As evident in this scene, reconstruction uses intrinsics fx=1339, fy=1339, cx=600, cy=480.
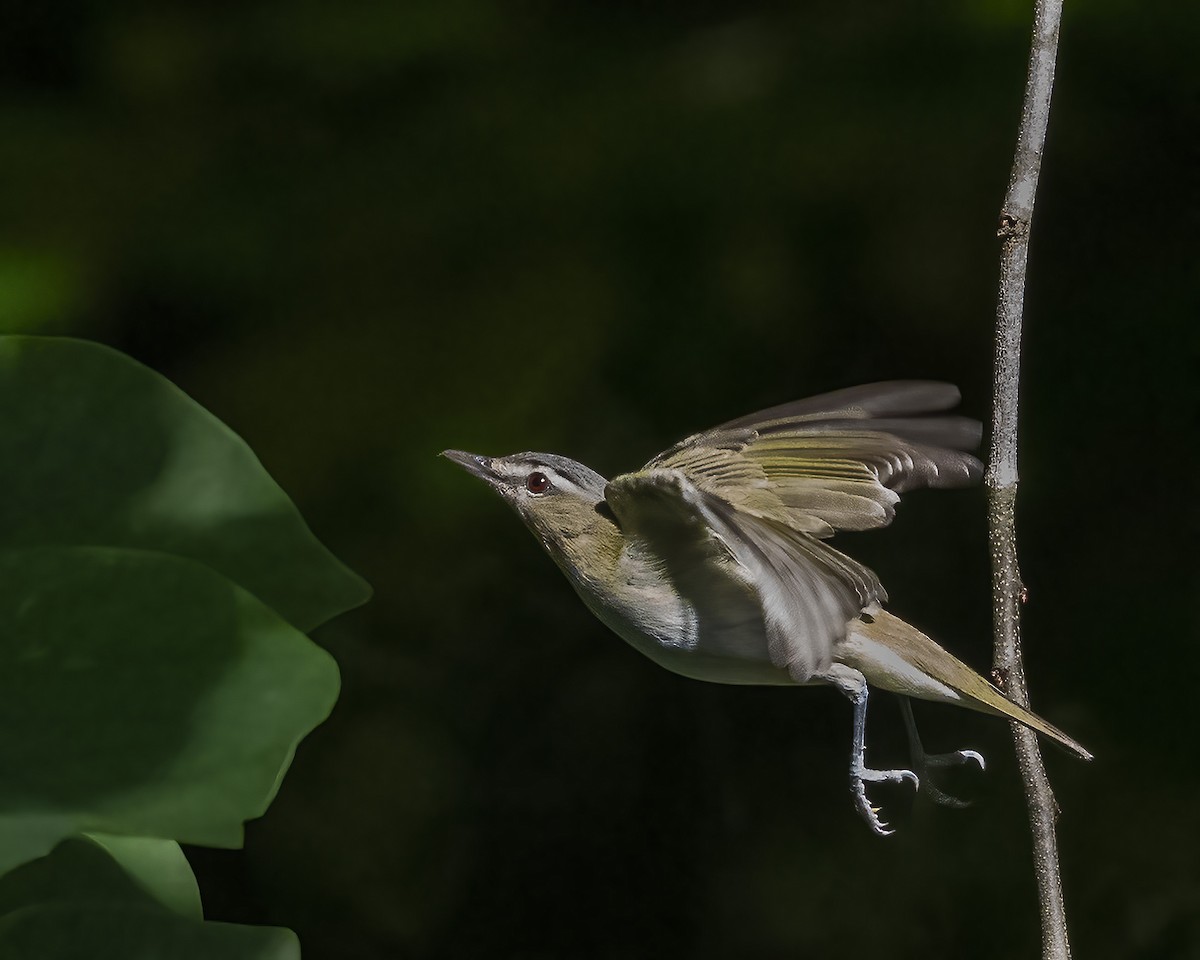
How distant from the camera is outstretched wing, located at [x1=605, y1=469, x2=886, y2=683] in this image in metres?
0.72

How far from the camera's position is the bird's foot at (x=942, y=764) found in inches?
35.2

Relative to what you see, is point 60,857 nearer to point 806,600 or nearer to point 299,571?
point 299,571

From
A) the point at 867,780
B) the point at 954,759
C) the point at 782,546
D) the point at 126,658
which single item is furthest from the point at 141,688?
the point at 954,759

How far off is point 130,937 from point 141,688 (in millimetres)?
98

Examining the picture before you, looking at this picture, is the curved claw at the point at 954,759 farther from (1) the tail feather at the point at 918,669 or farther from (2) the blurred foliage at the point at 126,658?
(2) the blurred foliage at the point at 126,658

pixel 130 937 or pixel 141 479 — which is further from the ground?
pixel 141 479

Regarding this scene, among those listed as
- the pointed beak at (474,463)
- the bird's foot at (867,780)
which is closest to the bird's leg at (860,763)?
the bird's foot at (867,780)

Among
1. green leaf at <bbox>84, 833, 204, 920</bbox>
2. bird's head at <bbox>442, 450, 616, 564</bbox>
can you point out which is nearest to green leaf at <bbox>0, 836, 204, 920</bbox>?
green leaf at <bbox>84, 833, 204, 920</bbox>

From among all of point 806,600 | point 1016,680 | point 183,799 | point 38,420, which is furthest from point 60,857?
point 1016,680

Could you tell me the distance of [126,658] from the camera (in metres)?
0.53

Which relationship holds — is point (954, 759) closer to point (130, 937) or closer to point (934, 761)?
point (934, 761)

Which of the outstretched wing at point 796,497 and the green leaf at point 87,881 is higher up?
the outstretched wing at point 796,497

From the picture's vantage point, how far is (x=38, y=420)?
0.55 m

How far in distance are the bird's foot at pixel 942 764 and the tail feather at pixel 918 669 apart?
0.03m
